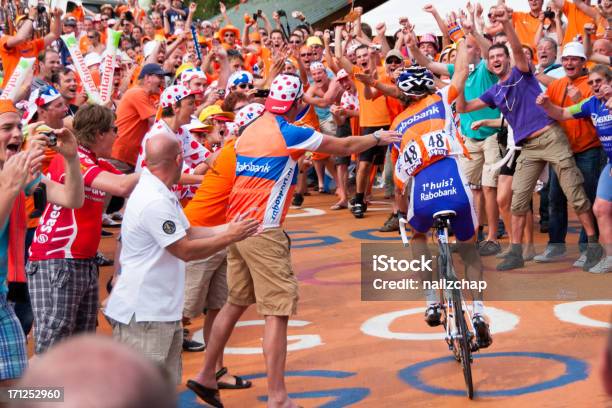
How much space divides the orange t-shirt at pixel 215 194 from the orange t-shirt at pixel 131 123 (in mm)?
3328

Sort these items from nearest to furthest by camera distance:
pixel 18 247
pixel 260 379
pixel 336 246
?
pixel 18 247
pixel 260 379
pixel 336 246

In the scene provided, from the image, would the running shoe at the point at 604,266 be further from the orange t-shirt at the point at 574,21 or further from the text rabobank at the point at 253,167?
the text rabobank at the point at 253,167

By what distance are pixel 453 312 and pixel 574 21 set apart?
7.60m

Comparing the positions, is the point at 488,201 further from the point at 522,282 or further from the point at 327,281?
the point at 327,281

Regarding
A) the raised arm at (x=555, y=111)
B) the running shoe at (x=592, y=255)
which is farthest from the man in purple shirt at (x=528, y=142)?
the raised arm at (x=555, y=111)

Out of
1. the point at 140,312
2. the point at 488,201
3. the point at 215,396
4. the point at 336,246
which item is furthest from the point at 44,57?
the point at 140,312

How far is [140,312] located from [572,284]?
5.32 m

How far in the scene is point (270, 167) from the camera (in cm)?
588

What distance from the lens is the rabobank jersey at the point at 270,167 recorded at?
5.89 metres

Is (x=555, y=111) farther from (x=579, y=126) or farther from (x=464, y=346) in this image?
(x=464, y=346)

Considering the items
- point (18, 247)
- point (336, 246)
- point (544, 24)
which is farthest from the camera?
point (544, 24)

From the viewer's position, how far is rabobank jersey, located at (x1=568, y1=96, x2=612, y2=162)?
8.91 meters

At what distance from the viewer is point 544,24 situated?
13.3 metres

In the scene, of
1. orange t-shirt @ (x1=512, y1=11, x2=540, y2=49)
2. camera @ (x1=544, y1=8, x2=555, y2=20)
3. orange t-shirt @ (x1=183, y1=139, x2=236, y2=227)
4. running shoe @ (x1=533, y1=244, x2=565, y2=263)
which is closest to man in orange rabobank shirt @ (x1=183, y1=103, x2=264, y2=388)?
orange t-shirt @ (x1=183, y1=139, x2=236, y2=227)
